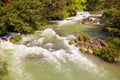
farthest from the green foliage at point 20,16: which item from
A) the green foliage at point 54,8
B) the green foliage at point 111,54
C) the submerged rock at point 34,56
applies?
the green foliage at point 111,54

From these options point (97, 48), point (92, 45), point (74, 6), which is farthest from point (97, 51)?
point (74, 6)

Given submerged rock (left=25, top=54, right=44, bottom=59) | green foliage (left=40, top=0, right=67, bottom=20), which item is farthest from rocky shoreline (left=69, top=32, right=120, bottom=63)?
green foliage (left=40, top=0, right=67, bottom=20)

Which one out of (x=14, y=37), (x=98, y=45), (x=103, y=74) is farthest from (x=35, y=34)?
(x=103, y=74)

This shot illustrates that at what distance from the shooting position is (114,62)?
23.3 m

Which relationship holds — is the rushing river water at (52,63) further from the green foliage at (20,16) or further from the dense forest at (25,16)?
the dense forest at (25,16)

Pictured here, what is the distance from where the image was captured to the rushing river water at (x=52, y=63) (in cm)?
2041

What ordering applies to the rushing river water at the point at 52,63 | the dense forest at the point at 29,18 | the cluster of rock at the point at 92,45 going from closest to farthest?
the rushing river water at the point at 52,63 < the cluster of rock at the point at 92,45 < the dense forest at the point at 29,18

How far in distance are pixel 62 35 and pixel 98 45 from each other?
6554mm

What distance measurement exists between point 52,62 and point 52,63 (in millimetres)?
233

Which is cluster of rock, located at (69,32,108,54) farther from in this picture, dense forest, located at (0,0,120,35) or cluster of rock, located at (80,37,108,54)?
dense forest, located at (0,0,120,35)

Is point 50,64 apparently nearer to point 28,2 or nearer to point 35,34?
point 35,34

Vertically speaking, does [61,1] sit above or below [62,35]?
above

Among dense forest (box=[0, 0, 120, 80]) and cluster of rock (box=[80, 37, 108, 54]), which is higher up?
dense forest (box=[0, 0, 120, 80])

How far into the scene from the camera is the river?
66.9ft
